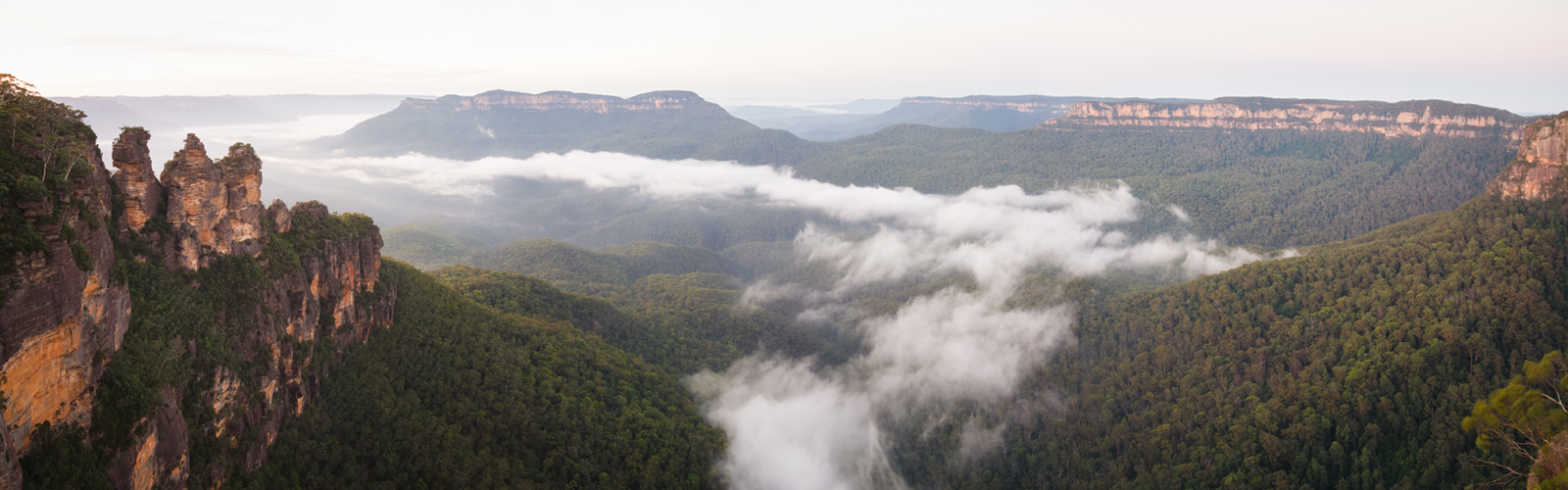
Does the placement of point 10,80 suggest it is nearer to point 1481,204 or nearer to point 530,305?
point 530,305

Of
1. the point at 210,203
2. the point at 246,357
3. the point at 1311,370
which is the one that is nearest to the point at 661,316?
the point at 246,357

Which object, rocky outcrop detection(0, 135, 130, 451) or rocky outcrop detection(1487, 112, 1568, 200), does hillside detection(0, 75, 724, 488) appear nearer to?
rocky outcrop detection(0, 135, 130, 451)

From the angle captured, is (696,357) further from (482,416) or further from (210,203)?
(210,203)

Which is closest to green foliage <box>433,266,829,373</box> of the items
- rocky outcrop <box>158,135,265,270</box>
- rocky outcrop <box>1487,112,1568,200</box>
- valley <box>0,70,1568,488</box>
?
valley <box>0,70,1568,488</box>

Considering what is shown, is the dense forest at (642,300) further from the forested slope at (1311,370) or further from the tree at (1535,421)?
the tree at (1535,421)

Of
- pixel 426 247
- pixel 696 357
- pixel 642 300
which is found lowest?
pixel 696 357

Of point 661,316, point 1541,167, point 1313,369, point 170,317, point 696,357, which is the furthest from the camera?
point 661,316

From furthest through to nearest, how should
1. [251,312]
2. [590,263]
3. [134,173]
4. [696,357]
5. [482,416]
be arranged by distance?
[590,263]
[696,357]
[482,416]
[251,312]
[134,173]

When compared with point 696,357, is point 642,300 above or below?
above

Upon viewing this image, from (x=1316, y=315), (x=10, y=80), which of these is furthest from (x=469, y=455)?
(x=1316, y=315)
